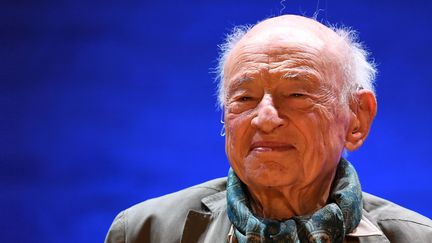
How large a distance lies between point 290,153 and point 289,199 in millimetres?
145

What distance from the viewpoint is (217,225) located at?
6.41ft

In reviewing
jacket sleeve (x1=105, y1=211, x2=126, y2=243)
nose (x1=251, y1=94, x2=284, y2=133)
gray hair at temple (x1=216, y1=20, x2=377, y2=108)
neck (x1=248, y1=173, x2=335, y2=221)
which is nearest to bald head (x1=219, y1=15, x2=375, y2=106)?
gray hair at temple (x1=216, y1=20, x2=377, y2=108)

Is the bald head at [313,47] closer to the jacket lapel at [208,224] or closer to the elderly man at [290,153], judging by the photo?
the elderly man at [290,153]

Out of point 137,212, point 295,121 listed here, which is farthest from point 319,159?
point 137,212

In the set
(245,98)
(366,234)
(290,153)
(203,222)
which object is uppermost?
(245,98)

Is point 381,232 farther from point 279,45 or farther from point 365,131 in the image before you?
point 279,45

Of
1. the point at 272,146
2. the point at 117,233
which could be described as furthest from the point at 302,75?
the point at 117,233

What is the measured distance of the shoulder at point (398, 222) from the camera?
192cm

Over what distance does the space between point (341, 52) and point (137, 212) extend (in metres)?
0.68

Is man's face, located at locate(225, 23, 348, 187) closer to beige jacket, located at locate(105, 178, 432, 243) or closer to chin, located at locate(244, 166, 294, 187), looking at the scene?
chin, located at locate(244, 166, 294, 187)

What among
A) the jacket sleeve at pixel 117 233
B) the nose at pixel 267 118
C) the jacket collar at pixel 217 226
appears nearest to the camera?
the nose at pixel 267 118

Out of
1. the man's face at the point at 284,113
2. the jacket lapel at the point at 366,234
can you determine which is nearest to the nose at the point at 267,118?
the man's face at the point at 284,113

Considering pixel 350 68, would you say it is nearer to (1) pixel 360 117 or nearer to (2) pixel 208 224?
(1) pixel 360 117

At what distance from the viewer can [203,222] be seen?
6.47 feet
